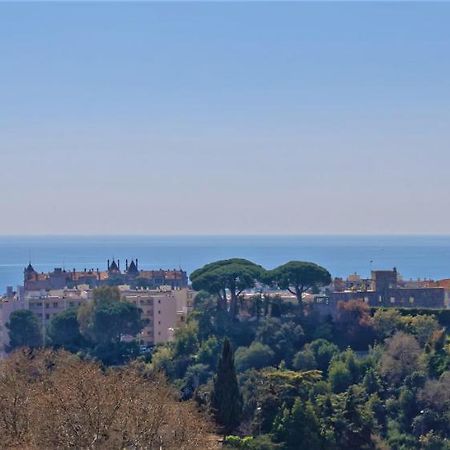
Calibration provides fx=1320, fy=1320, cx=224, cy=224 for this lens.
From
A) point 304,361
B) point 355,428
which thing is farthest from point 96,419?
point 304,361

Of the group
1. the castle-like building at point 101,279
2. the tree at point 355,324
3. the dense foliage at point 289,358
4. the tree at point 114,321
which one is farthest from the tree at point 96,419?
the castle-like building at point 101,279

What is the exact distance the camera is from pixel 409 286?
53.8m

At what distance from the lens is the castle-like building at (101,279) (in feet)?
207

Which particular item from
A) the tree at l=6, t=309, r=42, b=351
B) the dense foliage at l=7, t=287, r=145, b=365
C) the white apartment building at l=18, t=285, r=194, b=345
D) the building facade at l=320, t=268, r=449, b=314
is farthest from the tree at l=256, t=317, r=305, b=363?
the tree at l=6, t=309, r=42, b=351

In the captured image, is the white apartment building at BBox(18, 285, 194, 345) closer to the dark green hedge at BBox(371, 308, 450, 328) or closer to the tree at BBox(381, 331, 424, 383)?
the dark green hedge at BBox(371, 308, 450, 328)

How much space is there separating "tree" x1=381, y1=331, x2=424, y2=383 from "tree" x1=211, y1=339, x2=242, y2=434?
7986 millimetres

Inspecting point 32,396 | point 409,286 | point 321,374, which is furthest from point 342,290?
point 32,396

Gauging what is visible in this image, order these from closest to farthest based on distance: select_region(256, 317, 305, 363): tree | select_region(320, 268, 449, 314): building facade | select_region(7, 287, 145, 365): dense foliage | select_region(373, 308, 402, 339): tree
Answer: select_region(256, 317, 305, 363): tree
select_region(373, 308, 402, 339): tree
select_region(7, 287, 145, 365): dense foliage
select_region(320, 268, 449, 314): building facade

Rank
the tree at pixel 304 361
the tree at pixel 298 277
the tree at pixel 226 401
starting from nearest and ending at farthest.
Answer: the tree at pixel 226 401
the tree at pixel 304 361
the tree at pixel 298 277

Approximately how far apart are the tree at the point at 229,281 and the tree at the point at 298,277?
783 mm

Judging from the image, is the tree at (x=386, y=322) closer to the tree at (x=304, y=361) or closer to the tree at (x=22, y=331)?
the tree at (x=304, y=361)

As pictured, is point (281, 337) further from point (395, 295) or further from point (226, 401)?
point (226, 401)

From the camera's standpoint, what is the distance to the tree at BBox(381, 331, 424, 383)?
40156mm

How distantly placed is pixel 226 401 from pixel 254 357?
10.6 m
